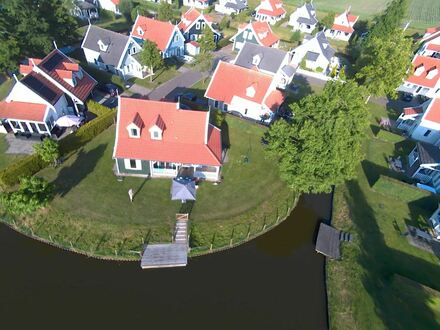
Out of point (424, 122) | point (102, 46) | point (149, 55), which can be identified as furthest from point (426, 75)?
point (102, 46)

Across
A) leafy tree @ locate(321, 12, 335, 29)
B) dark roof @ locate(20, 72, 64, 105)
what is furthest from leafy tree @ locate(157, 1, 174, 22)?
dark roof @ locate(20, 72, 64, 105)

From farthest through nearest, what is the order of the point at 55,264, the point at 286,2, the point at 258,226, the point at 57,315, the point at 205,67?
1. the point at 286,2
2. the point at 205,67
3. the point at 258,226
4. the point at 55,264
5. the point at 57,315

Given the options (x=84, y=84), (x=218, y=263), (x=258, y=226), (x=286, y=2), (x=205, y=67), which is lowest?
(x=218, y=263)

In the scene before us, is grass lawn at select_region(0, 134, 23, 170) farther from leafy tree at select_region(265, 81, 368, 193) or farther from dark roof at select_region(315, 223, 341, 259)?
dark roof at select_region(315, 223, 341, 259)

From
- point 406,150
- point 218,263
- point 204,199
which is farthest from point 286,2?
point 218,263

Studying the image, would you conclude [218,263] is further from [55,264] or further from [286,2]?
[286,2]

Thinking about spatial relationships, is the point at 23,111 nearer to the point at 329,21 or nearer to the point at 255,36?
the point at 255,36

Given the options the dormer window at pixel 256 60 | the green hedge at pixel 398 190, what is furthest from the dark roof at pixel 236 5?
the green hedge at pixel 398 190

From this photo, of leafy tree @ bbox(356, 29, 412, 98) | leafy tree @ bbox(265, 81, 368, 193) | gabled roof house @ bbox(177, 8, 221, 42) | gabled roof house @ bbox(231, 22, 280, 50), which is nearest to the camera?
leafy tree @ bbox(265, 81, 368, 193)
